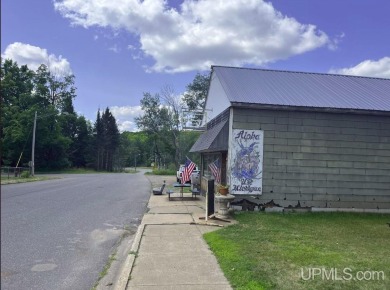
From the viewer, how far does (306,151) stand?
480 inches

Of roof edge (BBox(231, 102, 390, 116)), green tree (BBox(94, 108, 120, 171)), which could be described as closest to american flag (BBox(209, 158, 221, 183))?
roof edge (BBox(231, 102, 390, 116))

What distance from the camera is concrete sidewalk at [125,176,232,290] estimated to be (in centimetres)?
519

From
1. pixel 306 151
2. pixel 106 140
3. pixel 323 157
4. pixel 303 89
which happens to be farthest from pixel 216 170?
pixel 106 140

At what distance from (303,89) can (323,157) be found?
321cm

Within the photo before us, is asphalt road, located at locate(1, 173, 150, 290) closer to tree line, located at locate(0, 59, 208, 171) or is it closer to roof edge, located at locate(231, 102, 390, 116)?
roof edge, located at locate(231, 102, 390, 116)

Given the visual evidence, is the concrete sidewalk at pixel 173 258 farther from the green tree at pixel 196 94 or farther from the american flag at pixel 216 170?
the green tree at pixel 196 94

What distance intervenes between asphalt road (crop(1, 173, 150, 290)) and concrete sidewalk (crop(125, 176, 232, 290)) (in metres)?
0.64

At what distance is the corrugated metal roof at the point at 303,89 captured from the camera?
1245 cm

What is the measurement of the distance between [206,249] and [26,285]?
11.1 ft

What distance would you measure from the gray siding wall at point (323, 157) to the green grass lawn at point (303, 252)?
1.39 meters

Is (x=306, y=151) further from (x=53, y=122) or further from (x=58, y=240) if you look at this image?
(x=53, y=122)

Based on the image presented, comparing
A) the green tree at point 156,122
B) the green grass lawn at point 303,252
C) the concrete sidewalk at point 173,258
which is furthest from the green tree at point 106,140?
the green grass lawn at point 303,252

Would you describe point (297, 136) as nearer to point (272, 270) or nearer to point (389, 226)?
point (389, 226)

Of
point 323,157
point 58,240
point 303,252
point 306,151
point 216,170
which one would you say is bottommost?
point 58,240
